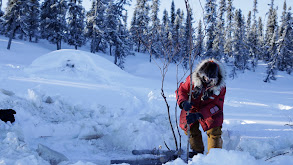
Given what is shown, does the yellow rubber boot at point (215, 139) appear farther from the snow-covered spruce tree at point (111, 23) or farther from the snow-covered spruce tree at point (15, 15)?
the snow-covered spruce tree at point (15, 15)

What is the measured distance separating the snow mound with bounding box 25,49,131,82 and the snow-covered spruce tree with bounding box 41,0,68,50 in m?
17.8

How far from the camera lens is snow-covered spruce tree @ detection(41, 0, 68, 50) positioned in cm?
2734

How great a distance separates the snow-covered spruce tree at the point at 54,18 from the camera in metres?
27.3

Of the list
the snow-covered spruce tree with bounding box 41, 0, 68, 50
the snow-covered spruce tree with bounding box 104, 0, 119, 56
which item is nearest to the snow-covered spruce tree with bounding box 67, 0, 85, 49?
the snow-covered spruce tree with bounding box 41, 0, 68, 50

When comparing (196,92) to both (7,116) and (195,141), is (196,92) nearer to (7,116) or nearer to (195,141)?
(195,141)

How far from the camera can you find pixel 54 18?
28.0 meters

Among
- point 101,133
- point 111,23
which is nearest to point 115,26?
point 111,23

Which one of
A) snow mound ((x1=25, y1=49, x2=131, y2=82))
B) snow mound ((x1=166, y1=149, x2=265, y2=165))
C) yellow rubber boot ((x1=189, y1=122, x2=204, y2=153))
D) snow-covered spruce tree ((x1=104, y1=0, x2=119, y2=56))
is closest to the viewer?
snow mound ((x1=166, y1=149, x2=265, y2=165))

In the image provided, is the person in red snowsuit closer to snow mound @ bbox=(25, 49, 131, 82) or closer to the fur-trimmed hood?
the fur-trimmed hood

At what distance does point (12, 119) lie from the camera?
355 centimetres

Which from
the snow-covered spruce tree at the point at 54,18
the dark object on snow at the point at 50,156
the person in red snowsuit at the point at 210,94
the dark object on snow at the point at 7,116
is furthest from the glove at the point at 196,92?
the snow-covered spruce tree at the point at 54,18

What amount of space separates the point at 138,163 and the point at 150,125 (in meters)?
1.41

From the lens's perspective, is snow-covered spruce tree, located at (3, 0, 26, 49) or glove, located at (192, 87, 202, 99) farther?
snow-covered spruce tree, located at (3, 0, 26, 49)

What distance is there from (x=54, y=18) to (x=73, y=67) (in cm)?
2089
